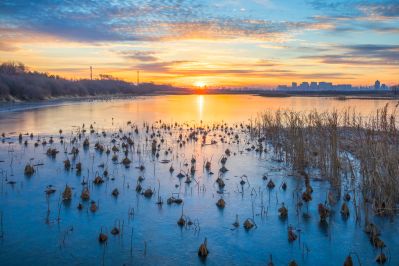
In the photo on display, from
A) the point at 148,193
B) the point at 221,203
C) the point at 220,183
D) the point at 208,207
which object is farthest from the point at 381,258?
the point at 148,193

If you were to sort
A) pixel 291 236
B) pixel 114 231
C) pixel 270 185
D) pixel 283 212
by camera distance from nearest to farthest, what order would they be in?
pixel 291 236 < pixel 114 231 < pixel 283 212 < pixel 270 185

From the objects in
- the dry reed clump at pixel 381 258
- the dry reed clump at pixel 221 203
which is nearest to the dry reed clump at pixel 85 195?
the dry reed clump at pixel 221 203

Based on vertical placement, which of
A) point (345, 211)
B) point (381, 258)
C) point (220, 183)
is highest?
point (220, 183)

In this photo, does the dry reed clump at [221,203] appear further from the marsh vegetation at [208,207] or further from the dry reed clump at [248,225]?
the dry reed clump at [248,225]

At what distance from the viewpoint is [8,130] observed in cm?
2378

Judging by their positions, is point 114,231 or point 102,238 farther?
point 114,231

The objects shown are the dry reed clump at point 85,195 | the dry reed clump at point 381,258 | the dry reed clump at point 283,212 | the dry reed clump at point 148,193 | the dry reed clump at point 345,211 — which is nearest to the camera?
the dry reed clump at point 381,258

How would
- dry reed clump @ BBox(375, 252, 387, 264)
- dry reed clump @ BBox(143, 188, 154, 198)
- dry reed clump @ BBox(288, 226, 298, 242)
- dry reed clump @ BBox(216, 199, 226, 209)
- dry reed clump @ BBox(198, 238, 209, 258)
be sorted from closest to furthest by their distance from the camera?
dry reed clump @ BBox(375, 252, 387, 264) → dry reed clump @ BBox(198, 238, 209, 258) → dry reed clump @ BBox(288, 226, 298, 242) → dry reed clump @ BBox(216, 199, 226, 209) → dry reed clump @ BBox(143, 188, 154, 198)

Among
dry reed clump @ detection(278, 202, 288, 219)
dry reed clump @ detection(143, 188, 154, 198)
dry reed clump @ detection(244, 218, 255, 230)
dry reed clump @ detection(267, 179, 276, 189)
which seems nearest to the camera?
dry reed clump @ detection(244, 218, 255, 230)

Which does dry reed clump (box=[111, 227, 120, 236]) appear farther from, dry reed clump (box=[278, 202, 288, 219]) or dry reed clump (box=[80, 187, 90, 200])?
dry reed clump (box=[278, 202, 288, 219])

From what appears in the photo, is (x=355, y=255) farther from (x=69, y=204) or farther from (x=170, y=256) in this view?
(x=69, y=204)

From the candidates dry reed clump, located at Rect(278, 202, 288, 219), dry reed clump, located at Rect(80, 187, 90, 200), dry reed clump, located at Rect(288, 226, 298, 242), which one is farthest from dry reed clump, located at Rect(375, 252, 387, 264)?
dry reed clump, located at Rect(80, 187, 90, 200)

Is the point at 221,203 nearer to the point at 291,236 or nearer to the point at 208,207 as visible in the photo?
the point at 208,207

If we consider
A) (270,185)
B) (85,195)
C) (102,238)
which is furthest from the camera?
(270,185)
